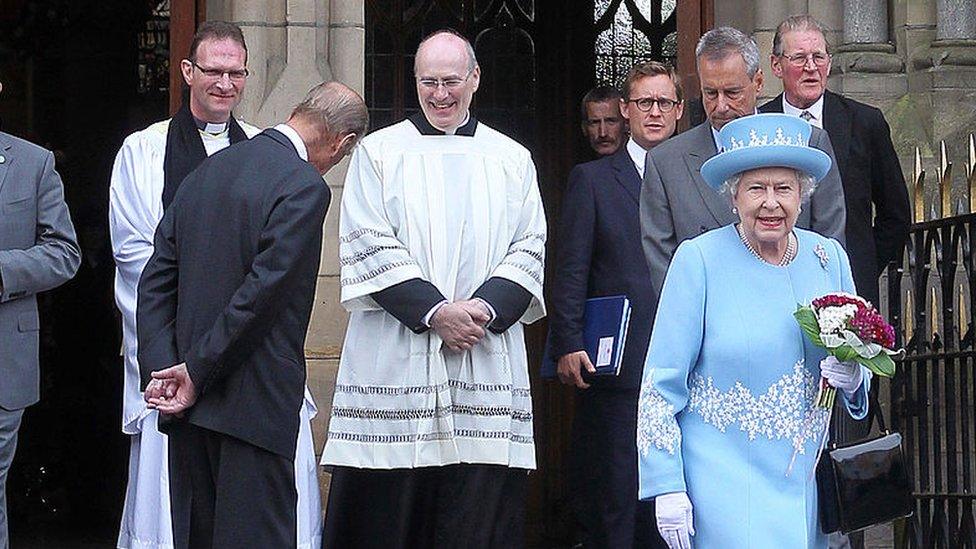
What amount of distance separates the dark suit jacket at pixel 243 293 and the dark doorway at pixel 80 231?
4531 mm

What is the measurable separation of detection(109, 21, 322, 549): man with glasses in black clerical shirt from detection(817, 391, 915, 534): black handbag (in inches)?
97.6

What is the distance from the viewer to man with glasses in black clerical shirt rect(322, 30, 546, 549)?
248 inches

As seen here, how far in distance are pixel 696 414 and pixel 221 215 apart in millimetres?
1579

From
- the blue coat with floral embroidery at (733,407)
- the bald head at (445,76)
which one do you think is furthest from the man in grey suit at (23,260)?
the blue coat with floral embroidery at (733,407)

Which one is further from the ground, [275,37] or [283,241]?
[275,37]

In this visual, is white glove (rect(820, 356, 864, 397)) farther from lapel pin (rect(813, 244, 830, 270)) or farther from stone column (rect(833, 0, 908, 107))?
stone column (rect(833, 0, 908, 107))

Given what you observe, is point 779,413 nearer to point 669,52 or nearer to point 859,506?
point 859,506

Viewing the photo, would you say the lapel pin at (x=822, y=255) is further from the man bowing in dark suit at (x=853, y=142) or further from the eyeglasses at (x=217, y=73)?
the eyeglasses at (x=217, y=73)

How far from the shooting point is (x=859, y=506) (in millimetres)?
4938

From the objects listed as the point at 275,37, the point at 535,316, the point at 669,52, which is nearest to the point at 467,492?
the point at 535,316

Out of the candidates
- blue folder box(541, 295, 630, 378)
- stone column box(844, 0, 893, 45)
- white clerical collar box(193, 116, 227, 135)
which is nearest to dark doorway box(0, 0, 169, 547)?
white clerical collar box(193, 116, 227, 135)

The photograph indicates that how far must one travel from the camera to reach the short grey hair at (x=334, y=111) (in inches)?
230

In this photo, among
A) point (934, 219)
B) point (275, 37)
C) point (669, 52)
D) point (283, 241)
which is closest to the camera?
point (283, 241)

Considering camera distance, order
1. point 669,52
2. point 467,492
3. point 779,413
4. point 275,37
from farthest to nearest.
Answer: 1. point 669,52
2. point 275,37
3. point 467,492
4. point 779,413
